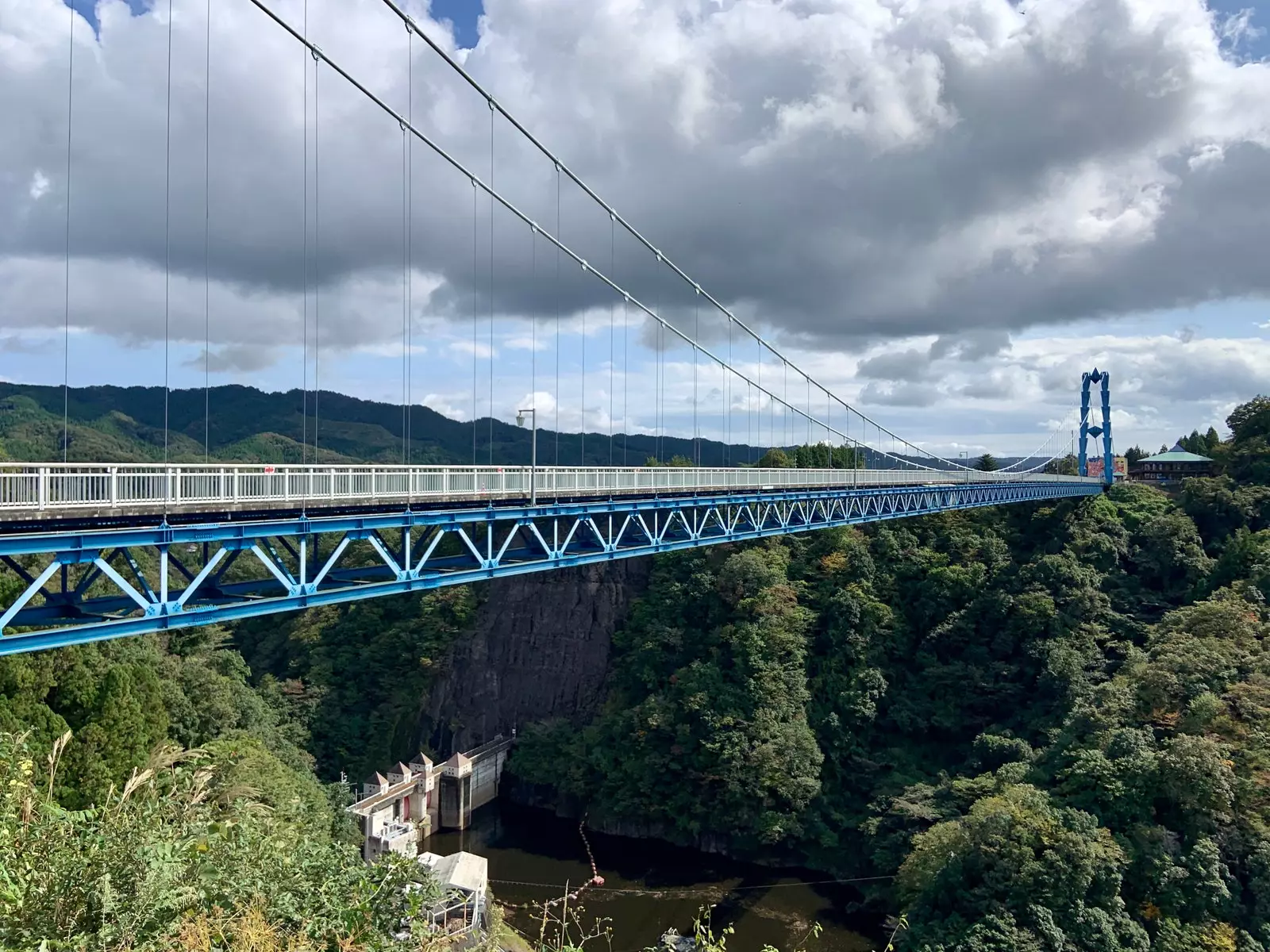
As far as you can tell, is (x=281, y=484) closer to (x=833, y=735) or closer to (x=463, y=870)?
(x=463, y=870)

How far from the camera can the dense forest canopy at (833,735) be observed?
9.35 meters

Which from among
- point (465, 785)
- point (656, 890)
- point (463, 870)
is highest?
point (463, 870)

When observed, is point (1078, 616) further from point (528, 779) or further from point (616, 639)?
point (528, 779)

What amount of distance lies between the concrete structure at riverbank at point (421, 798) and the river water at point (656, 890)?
92 centimetres

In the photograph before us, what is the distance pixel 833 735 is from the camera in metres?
33.9

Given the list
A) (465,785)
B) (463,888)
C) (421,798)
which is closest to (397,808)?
(421,798)

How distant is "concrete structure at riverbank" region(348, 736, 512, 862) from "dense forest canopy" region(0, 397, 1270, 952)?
6.23ft

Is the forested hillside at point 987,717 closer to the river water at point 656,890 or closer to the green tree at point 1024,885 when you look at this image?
the green tree at point 1024,885

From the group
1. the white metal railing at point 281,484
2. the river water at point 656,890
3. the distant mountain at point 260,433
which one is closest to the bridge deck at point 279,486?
the white metal railing at point 281,484

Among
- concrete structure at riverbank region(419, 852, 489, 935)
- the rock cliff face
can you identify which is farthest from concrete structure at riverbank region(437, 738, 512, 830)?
concrete structure at riverbank region(419, 852, 489, 935)

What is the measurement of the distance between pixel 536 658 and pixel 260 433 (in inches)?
4260

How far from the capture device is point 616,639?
4184 centimetres

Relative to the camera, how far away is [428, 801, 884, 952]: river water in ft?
89.8

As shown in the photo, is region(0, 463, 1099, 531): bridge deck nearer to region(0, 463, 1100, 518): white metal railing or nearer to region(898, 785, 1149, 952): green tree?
region(0, 463, 1100, 518): white metal railing
